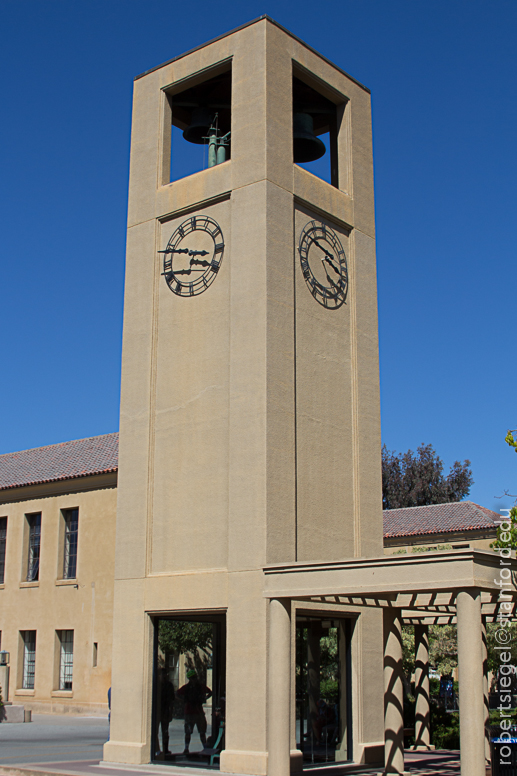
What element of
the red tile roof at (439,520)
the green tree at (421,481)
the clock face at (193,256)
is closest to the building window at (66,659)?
the clock face at (193,256)

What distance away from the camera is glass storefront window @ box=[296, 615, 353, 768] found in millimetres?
15269

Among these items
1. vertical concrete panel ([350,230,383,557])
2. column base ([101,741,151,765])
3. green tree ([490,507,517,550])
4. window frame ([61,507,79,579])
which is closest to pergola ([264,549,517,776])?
green tree ([490,507,517,550])

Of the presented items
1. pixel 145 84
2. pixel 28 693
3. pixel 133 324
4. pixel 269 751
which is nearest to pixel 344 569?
pixel 269 751

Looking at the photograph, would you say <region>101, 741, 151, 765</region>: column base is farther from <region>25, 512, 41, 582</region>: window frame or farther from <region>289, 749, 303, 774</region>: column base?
<region>25, 512, 41, 582</region>: window frame

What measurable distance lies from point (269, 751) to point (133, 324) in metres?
9.52

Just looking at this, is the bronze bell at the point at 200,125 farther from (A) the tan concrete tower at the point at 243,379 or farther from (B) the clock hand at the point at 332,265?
(B) the clock hand at the point at 332,265

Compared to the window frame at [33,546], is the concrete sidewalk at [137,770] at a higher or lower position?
lower

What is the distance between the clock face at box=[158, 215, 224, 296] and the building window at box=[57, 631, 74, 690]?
665 inches

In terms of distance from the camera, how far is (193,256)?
1798 cm

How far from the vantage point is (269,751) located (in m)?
13.2

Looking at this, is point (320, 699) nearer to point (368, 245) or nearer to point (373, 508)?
point (373, 508)

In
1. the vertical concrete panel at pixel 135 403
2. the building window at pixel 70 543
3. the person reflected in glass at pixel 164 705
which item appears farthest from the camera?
the building window at pixel 70 543

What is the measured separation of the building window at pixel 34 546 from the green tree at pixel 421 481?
38.4m

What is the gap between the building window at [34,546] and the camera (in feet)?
105
